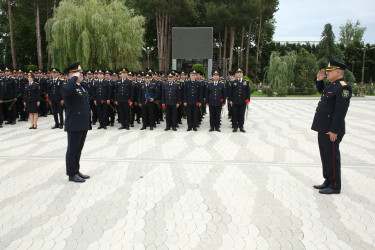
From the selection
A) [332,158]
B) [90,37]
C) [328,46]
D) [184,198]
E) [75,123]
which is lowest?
[184,198]

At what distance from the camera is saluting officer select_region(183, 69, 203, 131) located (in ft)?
35.1

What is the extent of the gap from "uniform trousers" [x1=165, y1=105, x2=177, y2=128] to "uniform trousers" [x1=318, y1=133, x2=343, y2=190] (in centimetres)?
628

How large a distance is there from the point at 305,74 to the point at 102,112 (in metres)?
27.3

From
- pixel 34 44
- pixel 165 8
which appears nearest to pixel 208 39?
pixel 165 8

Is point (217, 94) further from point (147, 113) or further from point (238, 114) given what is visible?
point (147, 113)

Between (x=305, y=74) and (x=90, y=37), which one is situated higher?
(x=90, y=37)

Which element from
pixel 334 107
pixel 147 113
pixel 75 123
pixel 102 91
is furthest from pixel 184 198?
pixel 102 91

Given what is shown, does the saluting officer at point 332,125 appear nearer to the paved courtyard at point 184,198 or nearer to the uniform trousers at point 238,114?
the paved courtyard at point 184,198

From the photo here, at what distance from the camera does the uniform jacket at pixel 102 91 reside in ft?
36.2

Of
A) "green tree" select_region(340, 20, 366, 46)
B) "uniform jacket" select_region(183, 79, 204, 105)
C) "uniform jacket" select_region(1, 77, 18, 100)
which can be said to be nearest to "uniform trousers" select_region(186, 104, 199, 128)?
"uniform jacket" select_region(183, 79, 204, 105)

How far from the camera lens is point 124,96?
1090cm

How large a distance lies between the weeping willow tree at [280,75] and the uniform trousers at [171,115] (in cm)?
2327

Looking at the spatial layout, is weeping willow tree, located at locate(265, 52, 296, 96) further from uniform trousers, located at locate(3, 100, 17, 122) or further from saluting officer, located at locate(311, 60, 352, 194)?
saluting officer, located at locate(311, 60, 352, 194)

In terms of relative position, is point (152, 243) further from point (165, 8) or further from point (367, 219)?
point (165, 8)
